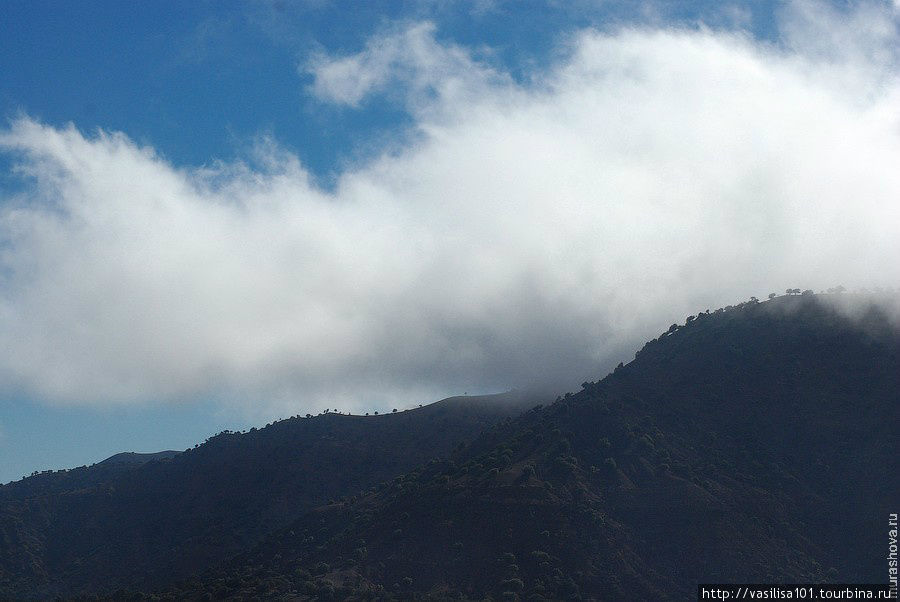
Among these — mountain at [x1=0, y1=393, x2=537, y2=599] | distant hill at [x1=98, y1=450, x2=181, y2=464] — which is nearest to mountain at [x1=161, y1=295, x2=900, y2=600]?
mountain at [x1=0, y1=393, x2=537, y2=599]

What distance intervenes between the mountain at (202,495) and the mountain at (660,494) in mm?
21567

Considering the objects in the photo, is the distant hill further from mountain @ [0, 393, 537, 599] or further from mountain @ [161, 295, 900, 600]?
mountain @ [161, 295, 900, 600]

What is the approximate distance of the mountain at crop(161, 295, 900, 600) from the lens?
239 feet

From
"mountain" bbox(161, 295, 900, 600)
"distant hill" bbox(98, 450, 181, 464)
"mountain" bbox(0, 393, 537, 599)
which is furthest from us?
"distant hill" bbox(98, 450, 181, 464)

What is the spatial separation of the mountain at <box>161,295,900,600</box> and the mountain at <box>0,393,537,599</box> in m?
21.6

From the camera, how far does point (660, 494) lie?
81688mm

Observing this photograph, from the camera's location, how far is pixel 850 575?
71125 mm

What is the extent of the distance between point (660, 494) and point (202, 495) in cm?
8002

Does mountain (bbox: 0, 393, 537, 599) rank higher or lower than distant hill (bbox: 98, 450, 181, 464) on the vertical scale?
lower

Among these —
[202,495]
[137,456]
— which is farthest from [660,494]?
[137,456]

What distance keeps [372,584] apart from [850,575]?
42644 millimetres

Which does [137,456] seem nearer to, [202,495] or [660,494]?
[202,495]

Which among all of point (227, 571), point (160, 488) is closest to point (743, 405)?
point (227, 571)

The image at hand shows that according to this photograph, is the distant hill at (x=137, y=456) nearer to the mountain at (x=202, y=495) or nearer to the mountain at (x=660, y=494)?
the mountain at (x=202, y=495)
